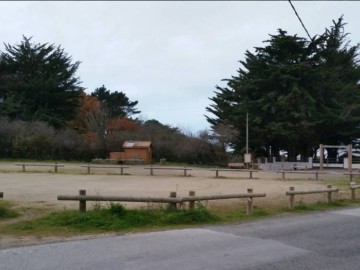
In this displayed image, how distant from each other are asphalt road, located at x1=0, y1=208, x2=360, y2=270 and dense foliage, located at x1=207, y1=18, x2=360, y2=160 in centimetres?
3377

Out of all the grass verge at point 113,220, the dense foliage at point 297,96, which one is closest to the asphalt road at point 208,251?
the grass verge at point 113,220

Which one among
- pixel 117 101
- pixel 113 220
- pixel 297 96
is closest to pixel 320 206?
pixel 113 220

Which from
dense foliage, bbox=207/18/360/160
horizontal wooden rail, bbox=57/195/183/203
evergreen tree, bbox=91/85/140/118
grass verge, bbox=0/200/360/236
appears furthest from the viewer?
evergreen tree, bbox=91/85/140/118

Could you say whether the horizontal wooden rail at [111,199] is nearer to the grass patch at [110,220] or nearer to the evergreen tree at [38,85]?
the grass patch at [110,220]

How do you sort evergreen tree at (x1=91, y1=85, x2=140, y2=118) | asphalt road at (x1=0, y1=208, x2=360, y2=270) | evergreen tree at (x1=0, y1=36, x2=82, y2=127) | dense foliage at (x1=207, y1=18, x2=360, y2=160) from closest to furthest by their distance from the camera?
asphalt road at (x1=0, y1=208, x2=360, y2=270) < dense foliage at (x1=207, y1=18, x2=360, y2=160) < evergreen tree at (x1=0, y1=36, x2=82, y2=127) < evergreen tree at (x1=91, y1=85, x2=140, y2=118)

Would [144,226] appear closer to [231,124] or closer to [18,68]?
[231,124]

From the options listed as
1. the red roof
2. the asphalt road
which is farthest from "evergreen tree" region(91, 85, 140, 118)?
the asphalt road

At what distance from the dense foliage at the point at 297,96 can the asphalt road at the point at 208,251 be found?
3377 centimetres

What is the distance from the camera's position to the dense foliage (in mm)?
42812

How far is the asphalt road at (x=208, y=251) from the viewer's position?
238 inches

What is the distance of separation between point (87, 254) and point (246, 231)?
137 inches

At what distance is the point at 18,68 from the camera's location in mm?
53812

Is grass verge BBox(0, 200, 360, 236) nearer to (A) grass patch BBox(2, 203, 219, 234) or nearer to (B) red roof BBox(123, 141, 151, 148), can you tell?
(A) grass patch BBox(2, 203, 219, 234)

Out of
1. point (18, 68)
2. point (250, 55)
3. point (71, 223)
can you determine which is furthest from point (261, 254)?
point (18, 68)
